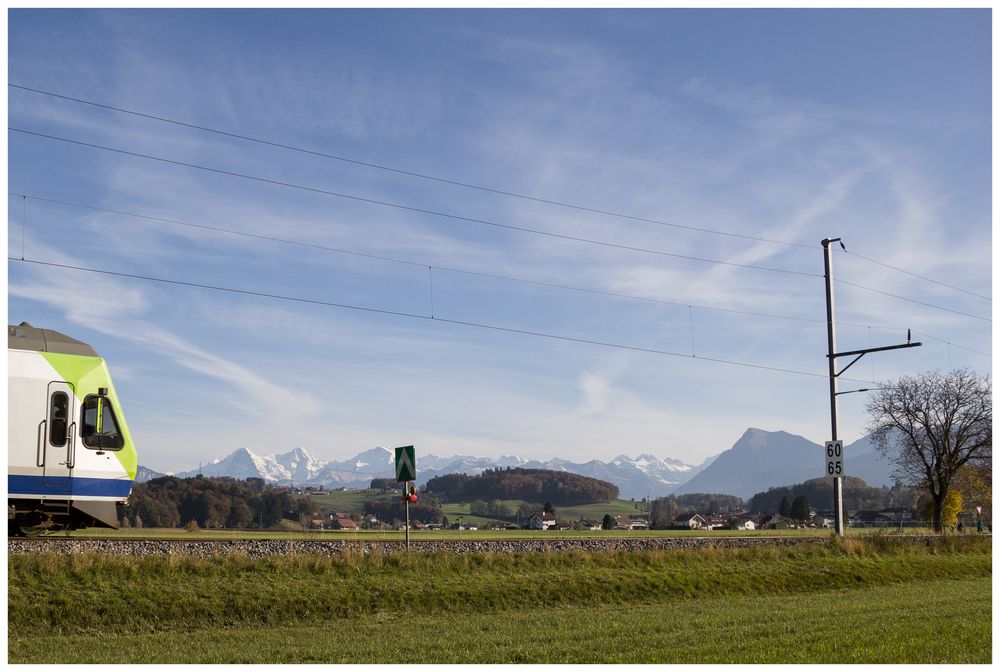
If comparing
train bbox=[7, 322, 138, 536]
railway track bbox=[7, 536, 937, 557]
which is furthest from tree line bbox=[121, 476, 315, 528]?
train bbox=[7, 322, 138, 536]

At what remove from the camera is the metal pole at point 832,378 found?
33625 millimetres

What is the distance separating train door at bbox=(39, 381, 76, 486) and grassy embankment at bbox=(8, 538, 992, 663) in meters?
1.93

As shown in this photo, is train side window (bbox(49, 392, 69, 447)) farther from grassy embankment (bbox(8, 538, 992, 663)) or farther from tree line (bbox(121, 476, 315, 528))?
grassy embankment (bbox(8, 538, 992, 663))

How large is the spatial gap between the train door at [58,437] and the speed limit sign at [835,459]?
78.8 feet

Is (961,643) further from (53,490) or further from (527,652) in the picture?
(53,490)

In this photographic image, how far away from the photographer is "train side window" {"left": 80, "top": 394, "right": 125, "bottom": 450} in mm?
20562

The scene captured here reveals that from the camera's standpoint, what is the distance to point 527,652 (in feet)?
44.5

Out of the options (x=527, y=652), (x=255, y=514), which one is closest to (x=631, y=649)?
(x=527, y=652)

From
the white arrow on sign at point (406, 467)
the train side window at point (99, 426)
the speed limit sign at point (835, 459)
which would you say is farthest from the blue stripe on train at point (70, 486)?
the speed limit sign at point (835, 459)

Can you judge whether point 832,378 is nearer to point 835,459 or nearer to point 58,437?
point 835,459

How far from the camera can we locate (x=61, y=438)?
66.0 ft

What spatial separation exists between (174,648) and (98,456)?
7500 mm

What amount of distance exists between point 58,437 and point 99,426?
912 mm

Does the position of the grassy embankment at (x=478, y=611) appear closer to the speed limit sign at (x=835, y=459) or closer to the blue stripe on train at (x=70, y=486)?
the blue stripe on train at (x=70, y=486)
